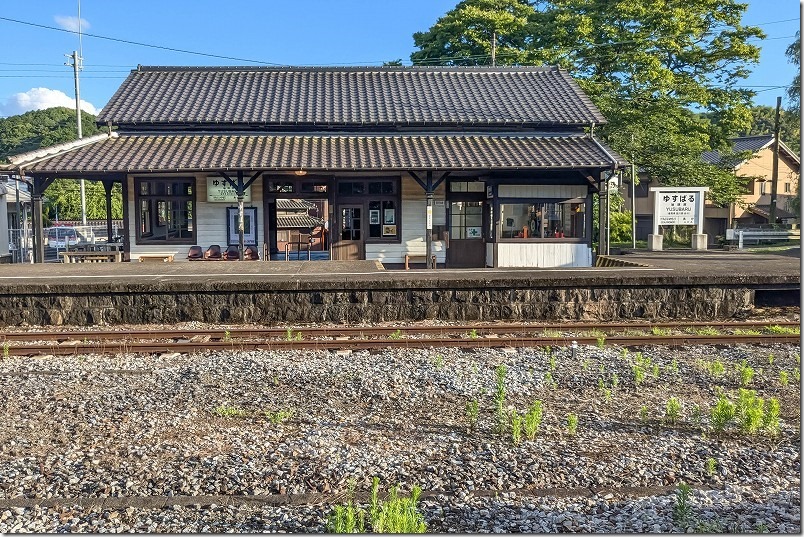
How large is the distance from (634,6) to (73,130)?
47224 mm

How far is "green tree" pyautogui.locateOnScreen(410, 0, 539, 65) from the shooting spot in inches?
1060

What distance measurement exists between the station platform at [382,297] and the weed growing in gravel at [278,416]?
15.4 feet

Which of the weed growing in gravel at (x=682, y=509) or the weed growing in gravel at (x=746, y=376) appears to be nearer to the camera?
the weed growing in gravel at (x=682, y=509)

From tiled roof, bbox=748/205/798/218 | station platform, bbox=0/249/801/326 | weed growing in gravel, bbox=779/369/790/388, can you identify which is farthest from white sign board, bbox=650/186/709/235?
tiled roof, bbox=748/205/798/218

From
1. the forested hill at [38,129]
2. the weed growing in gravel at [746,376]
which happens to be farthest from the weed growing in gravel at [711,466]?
the forested hill at [38,129]

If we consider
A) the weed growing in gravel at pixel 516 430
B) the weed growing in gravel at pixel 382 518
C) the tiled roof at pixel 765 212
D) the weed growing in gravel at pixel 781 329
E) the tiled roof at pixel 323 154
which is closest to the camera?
the weed growing in gravel at pixel 382 518

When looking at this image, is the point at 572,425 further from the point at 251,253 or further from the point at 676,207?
the point at 676,207

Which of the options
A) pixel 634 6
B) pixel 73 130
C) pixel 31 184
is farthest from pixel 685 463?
pixel 73 130

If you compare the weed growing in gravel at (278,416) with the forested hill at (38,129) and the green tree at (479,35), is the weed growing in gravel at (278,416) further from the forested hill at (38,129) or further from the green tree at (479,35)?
the forested hill at (38,129)

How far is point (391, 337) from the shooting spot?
8.67 metres

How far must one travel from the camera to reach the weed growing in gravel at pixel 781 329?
9.06 metres

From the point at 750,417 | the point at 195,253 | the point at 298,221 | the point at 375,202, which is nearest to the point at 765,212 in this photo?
the point at 298,221

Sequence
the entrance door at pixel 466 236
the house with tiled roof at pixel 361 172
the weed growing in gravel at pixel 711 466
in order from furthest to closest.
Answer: the entrance door at pixel 466 236 < the house with tiled roof at pixel 361 172 < the weed growing in gravel at pixel 711 466

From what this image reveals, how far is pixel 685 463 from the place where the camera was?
439cm
